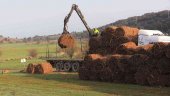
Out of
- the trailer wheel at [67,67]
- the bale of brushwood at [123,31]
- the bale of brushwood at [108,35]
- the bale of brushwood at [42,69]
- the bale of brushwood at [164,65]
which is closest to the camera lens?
the bale of brushwood at [164,65]

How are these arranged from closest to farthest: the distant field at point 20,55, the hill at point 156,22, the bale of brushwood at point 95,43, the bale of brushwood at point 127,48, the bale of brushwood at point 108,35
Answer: the bale of brushwood at point 127,48 < the bale of brushwood at point 108,35 < the bale of brushwood at point 95,43 < the distant field at point 20,55 < the hill at point 156,22

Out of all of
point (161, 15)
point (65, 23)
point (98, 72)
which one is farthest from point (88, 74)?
point (161, 15)

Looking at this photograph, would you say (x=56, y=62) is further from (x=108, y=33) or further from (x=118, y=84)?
(x=118, y=84)

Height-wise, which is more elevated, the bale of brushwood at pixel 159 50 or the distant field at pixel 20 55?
the distant field at pixel 20 55

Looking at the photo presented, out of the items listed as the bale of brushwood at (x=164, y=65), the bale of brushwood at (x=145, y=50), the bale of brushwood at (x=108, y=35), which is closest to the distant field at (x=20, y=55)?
the bale of brushwood at (x=108, y=35)

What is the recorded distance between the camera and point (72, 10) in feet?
154

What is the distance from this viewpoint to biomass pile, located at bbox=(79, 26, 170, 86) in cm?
2850

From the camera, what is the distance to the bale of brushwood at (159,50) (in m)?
28.4

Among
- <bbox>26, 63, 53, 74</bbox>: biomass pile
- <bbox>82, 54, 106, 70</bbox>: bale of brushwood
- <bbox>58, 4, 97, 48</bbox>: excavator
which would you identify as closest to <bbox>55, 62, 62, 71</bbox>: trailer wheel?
<bbox>26, 63, 53, 74</bbox>: biomass pile

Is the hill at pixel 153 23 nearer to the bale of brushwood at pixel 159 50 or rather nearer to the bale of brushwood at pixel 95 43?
the bale of brushwood at pixel 95 43

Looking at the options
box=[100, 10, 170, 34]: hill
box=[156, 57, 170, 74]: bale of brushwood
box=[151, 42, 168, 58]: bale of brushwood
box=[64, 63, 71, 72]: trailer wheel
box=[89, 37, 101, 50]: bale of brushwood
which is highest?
box=[100, 10, 170, 34]: hill

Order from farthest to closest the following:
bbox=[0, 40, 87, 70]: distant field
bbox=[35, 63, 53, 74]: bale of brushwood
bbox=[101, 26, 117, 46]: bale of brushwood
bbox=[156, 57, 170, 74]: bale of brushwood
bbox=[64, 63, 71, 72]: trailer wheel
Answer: bbox=[0, 40, 87, 70]: distant field
bbox=[64, 63, 71, 72]: trailer wheel
bbox=[35, 63, 53, 74]: bale of brushwood
bbox=[101, 26, 117, 46]: bale of brushwood
bbox=[156, 57, 170, 74]: bale of brushwood

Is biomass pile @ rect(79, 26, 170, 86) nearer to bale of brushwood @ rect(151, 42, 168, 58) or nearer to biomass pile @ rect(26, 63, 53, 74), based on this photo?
bale of brushwood @ rect(151, 42, 168, 58)

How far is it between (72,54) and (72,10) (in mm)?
18295
